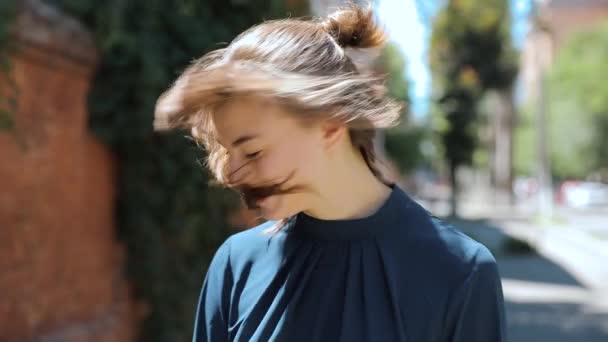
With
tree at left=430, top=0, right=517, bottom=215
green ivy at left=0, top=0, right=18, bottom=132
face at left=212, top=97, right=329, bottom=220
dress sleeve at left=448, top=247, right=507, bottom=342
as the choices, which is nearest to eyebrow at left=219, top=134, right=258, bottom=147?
face at left=212, top=97, right=329, bottom=220

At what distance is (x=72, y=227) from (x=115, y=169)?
69cm

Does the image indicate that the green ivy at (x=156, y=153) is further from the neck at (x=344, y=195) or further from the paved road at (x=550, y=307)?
the paved road at (x=550, y=307)

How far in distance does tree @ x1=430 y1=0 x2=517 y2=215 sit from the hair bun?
14.9 metres

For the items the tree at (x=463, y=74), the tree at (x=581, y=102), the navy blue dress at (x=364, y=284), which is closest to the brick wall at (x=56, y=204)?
the navy blue dress at (x=364, y=284)

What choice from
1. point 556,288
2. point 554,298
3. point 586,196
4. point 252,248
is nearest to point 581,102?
point 586,196

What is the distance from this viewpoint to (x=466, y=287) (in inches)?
53.2

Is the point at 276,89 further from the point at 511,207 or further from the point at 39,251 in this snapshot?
the point at 511,207

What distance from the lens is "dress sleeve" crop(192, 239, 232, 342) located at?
158cm

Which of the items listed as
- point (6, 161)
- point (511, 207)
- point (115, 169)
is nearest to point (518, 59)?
point (511, 207)

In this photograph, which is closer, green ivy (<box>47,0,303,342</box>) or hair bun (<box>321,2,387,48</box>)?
hair bun (<box>321,2,387,48</box>)

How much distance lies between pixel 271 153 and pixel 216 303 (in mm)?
374

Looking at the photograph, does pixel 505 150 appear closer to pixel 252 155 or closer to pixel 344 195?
pixel 344 195

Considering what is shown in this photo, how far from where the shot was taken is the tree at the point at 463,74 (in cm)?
1749

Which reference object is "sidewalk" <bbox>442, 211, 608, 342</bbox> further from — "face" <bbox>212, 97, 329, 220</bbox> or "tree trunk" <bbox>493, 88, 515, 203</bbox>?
"tree trunk" <bbox>493, 88, 515, 203</bbox>
